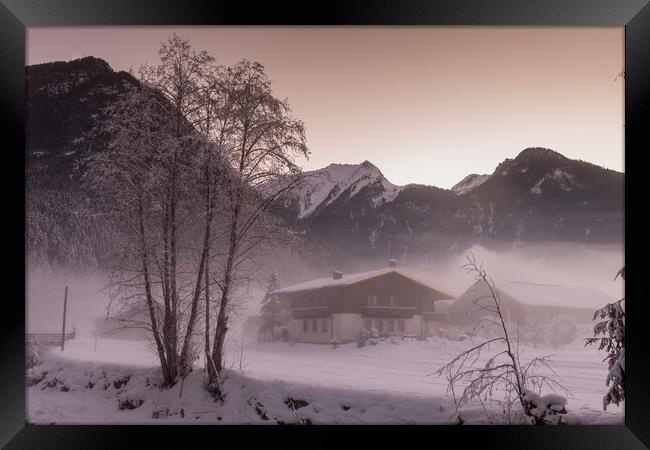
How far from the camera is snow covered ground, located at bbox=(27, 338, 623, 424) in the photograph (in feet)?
23.5

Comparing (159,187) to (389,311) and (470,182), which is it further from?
(470,182)

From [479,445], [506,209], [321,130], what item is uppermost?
[321,130]

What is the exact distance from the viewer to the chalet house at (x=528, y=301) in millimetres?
7441

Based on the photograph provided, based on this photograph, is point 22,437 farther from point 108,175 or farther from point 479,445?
point 479,445

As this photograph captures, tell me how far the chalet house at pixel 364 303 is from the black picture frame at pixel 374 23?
1.31 meters

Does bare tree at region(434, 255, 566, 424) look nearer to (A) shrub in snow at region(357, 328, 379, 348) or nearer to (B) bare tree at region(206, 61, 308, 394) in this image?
(A) shrub in snow at region(357, 328, 379, 348)

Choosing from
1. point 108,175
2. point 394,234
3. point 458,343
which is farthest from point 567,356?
point 108,175

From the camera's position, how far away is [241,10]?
6355mm

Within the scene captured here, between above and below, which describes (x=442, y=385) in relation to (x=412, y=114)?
below

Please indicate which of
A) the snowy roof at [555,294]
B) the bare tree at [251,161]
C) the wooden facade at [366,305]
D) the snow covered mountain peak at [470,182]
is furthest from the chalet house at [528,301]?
the bare tree at [251,161]

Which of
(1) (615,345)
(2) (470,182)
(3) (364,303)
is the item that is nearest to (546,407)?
(1) (615,345)

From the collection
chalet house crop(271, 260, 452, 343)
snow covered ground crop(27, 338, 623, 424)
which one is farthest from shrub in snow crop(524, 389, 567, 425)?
chalet house crop(271, 260, 452, 343)

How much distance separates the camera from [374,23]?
6.45 m

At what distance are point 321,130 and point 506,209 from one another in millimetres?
2326
